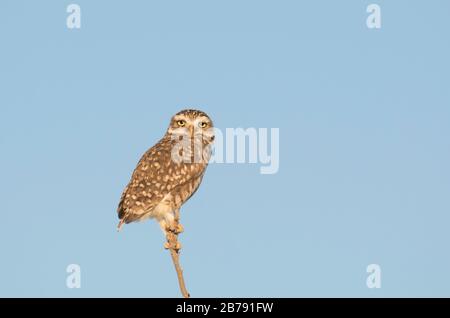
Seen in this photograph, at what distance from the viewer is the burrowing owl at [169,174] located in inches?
432

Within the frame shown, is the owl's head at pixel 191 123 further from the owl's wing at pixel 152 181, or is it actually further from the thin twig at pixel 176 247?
the thin twig at pixel 176 247

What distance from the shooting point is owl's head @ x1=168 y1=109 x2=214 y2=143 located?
1262 cm

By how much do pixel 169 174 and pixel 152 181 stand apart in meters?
0.36

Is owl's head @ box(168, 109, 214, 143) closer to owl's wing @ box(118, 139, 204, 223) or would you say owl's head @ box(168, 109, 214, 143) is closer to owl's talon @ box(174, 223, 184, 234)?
owl's wing @ box(118, 139, 204, 223)

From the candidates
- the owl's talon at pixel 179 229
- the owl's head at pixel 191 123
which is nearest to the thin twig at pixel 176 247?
the owl's talon at pixel 179 229

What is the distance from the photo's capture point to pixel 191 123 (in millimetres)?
12633

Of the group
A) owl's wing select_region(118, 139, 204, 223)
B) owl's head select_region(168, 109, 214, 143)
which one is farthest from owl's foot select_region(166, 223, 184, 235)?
owl's head select_region(168, 109, 214, 143)

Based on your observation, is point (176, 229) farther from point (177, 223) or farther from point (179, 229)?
point (177, 223)

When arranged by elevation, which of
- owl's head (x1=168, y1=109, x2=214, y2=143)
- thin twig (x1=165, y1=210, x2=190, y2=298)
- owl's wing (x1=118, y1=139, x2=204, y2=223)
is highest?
owl's head (x1=168, y1=109, x2=214, y2=143)

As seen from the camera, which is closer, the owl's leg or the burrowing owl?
the owl's leg
